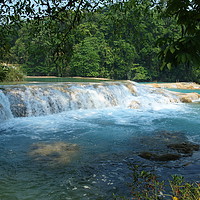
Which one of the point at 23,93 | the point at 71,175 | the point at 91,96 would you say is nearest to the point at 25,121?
the point at 23,93

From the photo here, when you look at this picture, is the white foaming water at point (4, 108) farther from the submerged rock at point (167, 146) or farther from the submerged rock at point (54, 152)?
the submerged rock at point (167, 146)

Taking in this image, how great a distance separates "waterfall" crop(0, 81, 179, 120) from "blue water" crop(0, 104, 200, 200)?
121 cm

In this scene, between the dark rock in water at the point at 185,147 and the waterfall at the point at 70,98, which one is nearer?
the dark rock in water at the point at 185,147

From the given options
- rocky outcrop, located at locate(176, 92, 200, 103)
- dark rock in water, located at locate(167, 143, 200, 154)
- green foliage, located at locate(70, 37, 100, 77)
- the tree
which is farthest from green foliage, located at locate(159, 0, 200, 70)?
green foliage, located at locate(70, 37, 100, 77)

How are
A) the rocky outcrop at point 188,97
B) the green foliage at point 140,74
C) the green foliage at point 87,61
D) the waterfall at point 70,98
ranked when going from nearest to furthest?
the waterfall at point 70,98 → the rocky outcrop at point 188,97 → the green foliage at point 87,61 → the green foliage at point 140,74

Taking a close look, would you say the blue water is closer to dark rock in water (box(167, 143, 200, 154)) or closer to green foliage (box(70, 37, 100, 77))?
dark rock in water (box(167, 143, 200, 154))

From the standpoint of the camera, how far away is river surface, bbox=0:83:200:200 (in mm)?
3932

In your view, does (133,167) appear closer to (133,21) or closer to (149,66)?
(133,21)

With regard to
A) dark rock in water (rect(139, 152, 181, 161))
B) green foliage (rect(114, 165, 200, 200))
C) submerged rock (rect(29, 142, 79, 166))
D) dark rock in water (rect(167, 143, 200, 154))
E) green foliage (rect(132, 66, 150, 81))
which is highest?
green foliage (rect(132, 66, 150, 81))

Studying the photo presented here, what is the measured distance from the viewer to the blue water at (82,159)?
12.6ft

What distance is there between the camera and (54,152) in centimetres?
561

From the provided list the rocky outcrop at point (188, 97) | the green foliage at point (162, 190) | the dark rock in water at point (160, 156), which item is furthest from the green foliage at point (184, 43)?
Result: the rocky outcrop at point (188, 97)

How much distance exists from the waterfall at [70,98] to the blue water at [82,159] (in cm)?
121

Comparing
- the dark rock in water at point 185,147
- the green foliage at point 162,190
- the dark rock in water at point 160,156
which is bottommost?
the dark rock in water at point 185,147
